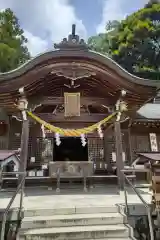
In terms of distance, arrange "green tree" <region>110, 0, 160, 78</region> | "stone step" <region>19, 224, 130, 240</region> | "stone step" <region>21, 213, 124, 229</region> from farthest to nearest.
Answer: "green tree" <region>110, 0, 160, 78</region> < "stone step" <region>21, 213, 124, 229</region> < "stone step" <region>19, 224, 130, 240</region>

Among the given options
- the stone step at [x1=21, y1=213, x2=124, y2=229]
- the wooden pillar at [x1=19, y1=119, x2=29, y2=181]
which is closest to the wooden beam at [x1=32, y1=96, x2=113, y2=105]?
the wooden pillar at [x1=19, y1=119, x2=29, y2=181]

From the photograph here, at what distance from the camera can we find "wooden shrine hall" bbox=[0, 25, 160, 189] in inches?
284

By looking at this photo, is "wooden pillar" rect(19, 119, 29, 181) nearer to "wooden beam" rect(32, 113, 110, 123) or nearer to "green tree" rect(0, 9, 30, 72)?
"wooden beam" rect(32, 113, 110, 123)

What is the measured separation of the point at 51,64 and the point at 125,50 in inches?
954

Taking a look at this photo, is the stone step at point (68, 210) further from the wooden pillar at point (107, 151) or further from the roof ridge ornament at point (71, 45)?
the roof ridge ornament at point (71, 45)

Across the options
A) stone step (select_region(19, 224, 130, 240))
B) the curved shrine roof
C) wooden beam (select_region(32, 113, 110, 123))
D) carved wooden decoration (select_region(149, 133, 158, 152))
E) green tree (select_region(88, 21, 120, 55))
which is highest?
green tree (select_region(88, 21, 120, 55))

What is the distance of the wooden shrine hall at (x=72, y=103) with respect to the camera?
720cm

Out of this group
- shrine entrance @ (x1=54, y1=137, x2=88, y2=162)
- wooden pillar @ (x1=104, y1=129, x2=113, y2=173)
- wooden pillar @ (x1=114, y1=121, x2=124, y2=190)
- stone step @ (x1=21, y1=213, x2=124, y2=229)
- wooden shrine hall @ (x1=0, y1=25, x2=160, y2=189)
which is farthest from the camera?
shrine entrance @ (x1=54, y1=137, x2=88, y2=162)

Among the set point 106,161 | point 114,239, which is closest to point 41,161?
point 106,161

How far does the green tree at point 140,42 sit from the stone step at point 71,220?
25.8m

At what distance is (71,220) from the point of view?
15.2 ft

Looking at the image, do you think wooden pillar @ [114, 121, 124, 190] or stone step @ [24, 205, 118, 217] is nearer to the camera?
stone step @ [24, 205, 118, 217]

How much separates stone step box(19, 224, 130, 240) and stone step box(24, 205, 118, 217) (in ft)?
1.46

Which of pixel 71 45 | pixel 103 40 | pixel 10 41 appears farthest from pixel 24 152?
pixel 103 40
